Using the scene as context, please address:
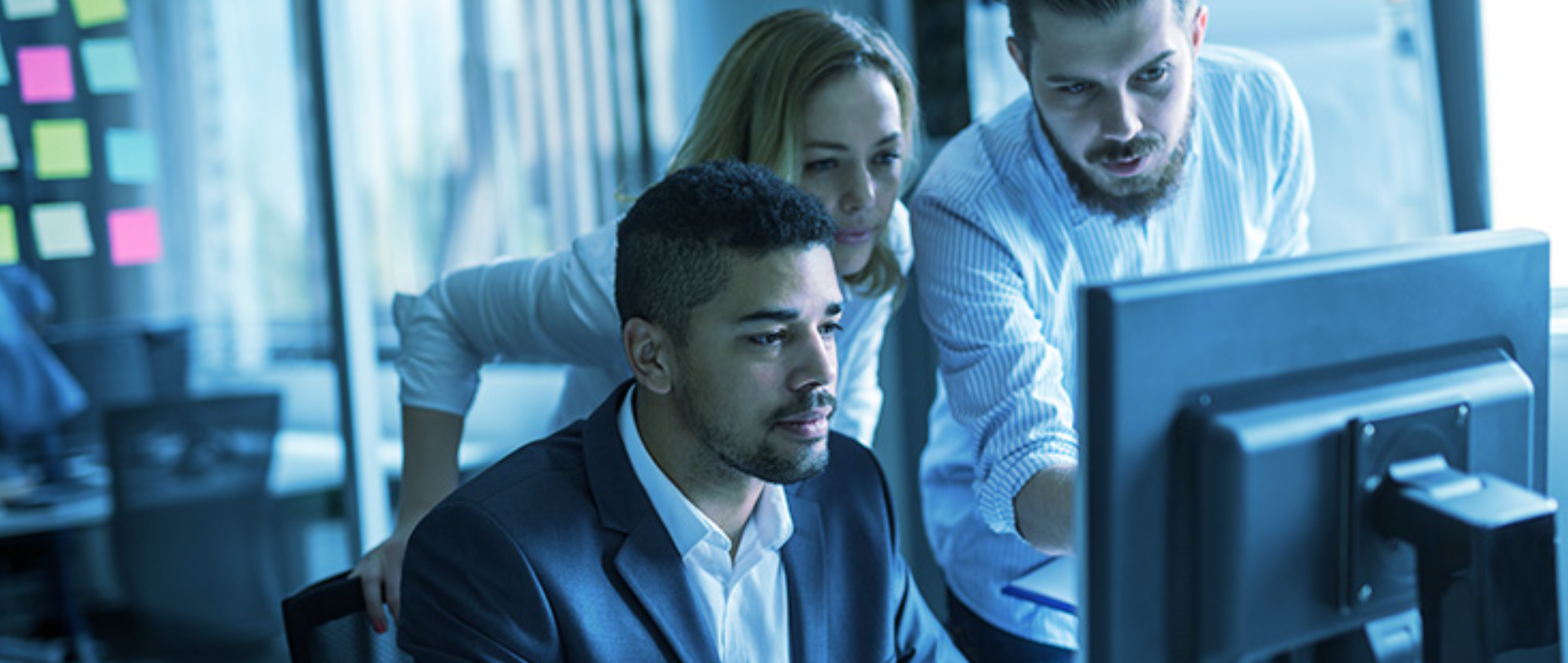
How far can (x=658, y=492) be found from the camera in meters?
1.31

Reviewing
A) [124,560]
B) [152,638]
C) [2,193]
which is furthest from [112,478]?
[2,193]

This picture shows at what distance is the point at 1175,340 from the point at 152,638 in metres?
3.28

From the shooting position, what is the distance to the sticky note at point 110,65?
10.3ft

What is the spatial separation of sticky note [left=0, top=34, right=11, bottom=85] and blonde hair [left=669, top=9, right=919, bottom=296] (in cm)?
217

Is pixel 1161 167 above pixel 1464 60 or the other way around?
the other way around

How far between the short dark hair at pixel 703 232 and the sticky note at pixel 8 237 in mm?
2365

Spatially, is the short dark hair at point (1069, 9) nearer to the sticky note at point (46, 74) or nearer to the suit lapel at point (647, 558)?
the suit lapel at point (647, 558)

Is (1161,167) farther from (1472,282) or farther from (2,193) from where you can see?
(2,193)

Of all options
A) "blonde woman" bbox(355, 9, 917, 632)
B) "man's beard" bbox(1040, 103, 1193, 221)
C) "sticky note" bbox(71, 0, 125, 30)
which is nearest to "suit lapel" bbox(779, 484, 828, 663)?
"blonde woman" bbox(355, 9, 917, 632)

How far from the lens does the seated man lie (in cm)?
118

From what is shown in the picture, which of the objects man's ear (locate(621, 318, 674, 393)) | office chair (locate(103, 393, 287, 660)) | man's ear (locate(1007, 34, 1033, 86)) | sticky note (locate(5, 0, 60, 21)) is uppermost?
sticky note (locate(5, 0, 60, 21))

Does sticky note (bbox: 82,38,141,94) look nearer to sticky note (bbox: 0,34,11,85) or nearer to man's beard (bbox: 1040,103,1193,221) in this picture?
sticky note (bbox: 0,34,11,85)

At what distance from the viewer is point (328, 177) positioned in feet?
10.7

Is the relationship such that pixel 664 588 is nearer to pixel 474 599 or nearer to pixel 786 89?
pixel 474 599
